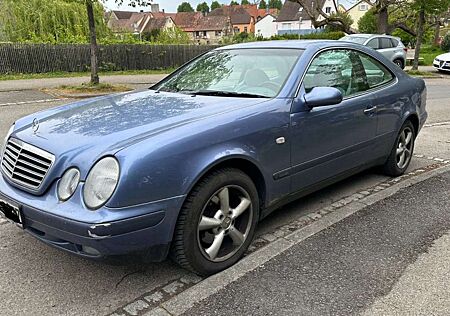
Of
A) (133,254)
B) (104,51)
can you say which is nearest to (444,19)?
(104,51)

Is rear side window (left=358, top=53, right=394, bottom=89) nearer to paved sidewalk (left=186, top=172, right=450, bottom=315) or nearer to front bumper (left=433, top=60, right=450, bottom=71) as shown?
paved sidewalk (left=186, top=172, right=450, bottom=315)

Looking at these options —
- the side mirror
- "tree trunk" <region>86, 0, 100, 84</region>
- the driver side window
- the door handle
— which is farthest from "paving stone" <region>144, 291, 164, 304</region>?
"tree trunk" <region>86, 0, 100, 84</region>

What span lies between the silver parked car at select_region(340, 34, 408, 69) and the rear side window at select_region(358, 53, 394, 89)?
491 inches

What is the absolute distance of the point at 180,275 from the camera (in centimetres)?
284

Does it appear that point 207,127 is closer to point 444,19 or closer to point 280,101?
point 280,101

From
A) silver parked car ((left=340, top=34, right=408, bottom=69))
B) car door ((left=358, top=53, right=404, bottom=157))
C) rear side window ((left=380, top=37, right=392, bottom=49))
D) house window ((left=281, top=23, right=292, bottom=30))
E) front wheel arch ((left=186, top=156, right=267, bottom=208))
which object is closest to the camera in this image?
front wheel arch ((left=186, top=156, right=267, bottom=208))

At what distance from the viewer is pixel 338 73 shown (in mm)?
3883

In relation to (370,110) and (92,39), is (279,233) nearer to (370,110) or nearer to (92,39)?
(370,110)

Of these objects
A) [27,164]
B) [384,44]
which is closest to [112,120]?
[27,164]

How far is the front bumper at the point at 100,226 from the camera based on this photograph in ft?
7.41

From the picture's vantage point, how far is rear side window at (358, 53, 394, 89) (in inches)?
166

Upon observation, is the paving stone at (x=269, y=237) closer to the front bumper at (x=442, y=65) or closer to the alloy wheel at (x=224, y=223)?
the alloy wheel at (x=224, y=223)

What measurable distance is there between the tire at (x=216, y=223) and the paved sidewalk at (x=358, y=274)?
0.73ft

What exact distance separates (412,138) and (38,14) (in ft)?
72.5
